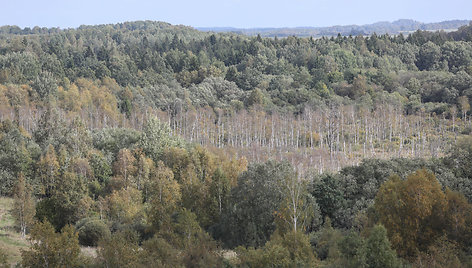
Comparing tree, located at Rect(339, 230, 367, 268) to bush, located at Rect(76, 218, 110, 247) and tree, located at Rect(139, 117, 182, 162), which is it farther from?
tree, located at Rect(139, 117, 182, 162)

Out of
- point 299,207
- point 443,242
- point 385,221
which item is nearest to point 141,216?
point 299,207

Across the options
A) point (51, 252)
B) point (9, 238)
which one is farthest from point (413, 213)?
point (9, 238)

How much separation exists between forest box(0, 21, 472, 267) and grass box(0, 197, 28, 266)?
0.51ft

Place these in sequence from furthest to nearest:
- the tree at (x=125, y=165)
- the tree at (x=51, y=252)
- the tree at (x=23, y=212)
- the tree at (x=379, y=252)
→ the tree at (x=125, y=165)
the tree at (x=23, y=212)
the tree at (x=51, y=252)
the tree at (x=379, y=252)

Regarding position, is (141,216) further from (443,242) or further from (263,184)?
(443,242)

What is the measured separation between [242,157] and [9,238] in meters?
19.7

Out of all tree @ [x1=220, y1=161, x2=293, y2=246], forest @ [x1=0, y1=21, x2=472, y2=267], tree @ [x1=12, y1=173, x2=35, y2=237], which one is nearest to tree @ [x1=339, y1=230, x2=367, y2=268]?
forest @ [x1=0, y1=21, x2=472, y2=267]

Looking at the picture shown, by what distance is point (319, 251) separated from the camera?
23.6 meters

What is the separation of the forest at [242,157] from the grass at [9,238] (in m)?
0.16

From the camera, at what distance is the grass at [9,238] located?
2494 centimetres

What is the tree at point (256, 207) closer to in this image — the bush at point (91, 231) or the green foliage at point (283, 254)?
the green foliage at point (283, 254)

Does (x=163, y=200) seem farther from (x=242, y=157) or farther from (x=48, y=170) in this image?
(x=48, y=170)

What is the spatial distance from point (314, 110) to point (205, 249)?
5267 cm

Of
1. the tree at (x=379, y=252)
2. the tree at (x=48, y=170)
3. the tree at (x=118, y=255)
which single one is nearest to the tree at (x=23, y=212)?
the tree at (x=48, y=170)
